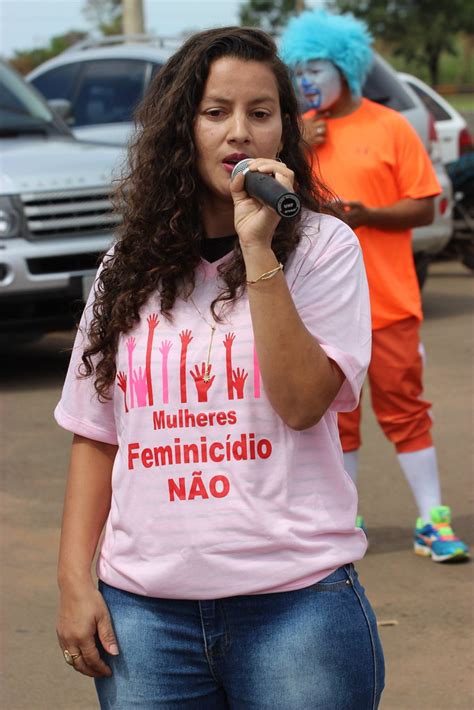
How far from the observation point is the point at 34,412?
8406 mm

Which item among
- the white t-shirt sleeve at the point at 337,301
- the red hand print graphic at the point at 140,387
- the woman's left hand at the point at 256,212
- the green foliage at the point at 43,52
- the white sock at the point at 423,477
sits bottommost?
the green foliage at the point at 43,52

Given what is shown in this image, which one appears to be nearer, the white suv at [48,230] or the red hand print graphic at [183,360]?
the red hand print graphic at [183,360]

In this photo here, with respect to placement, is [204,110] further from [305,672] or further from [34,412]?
[34,412]

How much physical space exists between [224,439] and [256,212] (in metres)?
0.38

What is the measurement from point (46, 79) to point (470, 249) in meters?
4.68

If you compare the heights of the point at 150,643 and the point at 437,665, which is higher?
the point at 150,643

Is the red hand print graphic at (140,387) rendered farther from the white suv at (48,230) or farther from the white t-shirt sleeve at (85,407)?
the white suv at (48,230)

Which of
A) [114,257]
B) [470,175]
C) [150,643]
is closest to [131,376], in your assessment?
[114,257]

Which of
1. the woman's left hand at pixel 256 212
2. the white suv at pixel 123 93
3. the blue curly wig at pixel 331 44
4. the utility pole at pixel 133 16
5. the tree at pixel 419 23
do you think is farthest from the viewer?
the tree at pixel 419 23

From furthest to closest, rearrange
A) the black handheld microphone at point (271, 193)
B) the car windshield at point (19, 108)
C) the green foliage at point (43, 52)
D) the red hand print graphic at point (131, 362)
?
Result: 1. the green foliage at point (43, 52)
2. the car windshield at point (19, 108)
3. the red hand print graphic at point (131, 362)
4. the black handheld microphone at point (271, 193)

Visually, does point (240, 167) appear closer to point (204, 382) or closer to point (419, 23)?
point (204, 382)

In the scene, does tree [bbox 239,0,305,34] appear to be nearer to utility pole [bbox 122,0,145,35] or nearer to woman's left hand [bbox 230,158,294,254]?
utility pole [bbox 122,0,145,35]

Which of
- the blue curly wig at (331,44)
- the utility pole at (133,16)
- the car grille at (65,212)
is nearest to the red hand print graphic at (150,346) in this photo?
the blue curly wig at (331,44)

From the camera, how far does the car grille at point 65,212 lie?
8.98 metres
